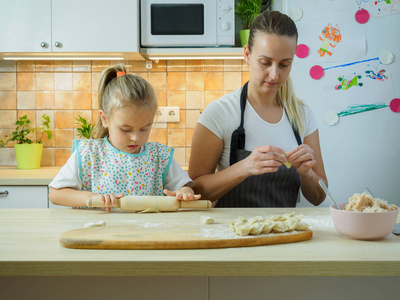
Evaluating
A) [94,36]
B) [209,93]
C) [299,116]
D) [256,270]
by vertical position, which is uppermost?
[94,36]

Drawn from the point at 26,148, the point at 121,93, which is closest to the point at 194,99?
the point at 26,148

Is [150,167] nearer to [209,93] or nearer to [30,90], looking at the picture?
[209,93]

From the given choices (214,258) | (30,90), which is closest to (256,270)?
(214,258)

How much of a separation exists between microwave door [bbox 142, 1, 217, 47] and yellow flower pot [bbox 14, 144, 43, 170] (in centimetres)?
98

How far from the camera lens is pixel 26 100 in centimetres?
283

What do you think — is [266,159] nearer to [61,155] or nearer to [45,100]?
[61,155]

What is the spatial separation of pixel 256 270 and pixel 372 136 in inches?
66.9

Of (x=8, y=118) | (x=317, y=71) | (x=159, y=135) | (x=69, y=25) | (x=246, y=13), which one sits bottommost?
(x=159, y=135)

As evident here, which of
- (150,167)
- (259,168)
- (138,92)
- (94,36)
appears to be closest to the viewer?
(259,168)

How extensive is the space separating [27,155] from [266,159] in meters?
1.86

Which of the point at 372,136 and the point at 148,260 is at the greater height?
the point at 372,136

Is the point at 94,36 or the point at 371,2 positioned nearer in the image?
the point at 371,2

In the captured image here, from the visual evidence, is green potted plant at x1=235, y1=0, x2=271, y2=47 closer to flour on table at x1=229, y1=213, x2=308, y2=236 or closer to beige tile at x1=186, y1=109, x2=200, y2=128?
beige tile at x1=186, y1=109, x2=200, y2=128

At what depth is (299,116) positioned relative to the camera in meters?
1.60
